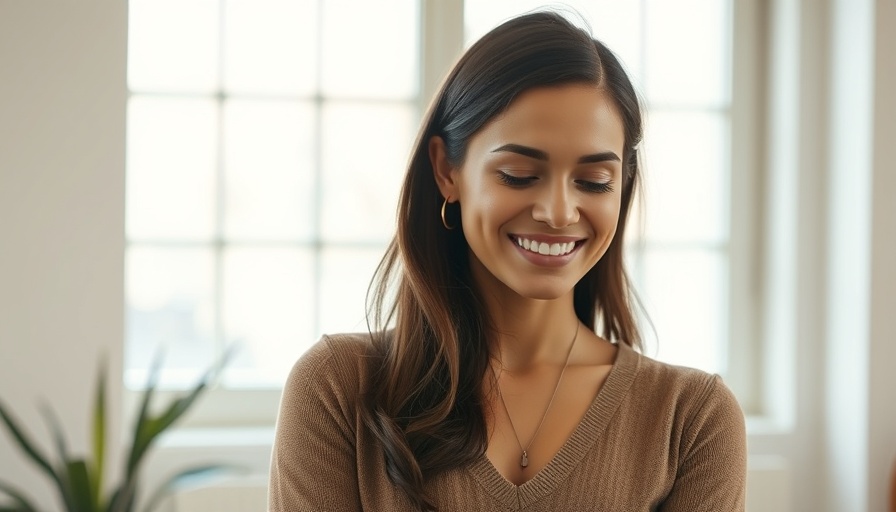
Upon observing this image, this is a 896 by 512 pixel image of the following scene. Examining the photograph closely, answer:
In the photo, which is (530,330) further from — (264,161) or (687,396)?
(264,161)

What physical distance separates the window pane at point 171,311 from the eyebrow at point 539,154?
5.74ft

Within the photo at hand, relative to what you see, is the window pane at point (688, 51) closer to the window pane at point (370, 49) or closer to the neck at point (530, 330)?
the window pane at point (370, 49)

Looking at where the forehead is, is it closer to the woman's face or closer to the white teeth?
the woman's face

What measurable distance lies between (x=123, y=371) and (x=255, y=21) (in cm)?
104

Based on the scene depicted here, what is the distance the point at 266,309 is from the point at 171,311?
26 cm

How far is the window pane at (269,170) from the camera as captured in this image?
117 inches

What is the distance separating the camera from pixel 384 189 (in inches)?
120

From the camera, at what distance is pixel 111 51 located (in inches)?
105

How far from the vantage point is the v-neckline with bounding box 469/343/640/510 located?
1473mm

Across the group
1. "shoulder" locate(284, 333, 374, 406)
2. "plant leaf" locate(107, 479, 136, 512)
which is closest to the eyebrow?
"shoulder" locate(284, 333, 374, 406)

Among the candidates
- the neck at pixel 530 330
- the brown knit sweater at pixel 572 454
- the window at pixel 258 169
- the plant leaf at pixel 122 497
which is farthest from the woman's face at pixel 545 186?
the window at pixel 258 169

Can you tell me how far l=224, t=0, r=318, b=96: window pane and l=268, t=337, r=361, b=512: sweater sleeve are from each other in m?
1.63

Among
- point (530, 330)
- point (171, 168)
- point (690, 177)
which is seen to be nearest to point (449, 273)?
point (530, 330)

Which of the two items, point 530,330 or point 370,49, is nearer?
point 530,330
